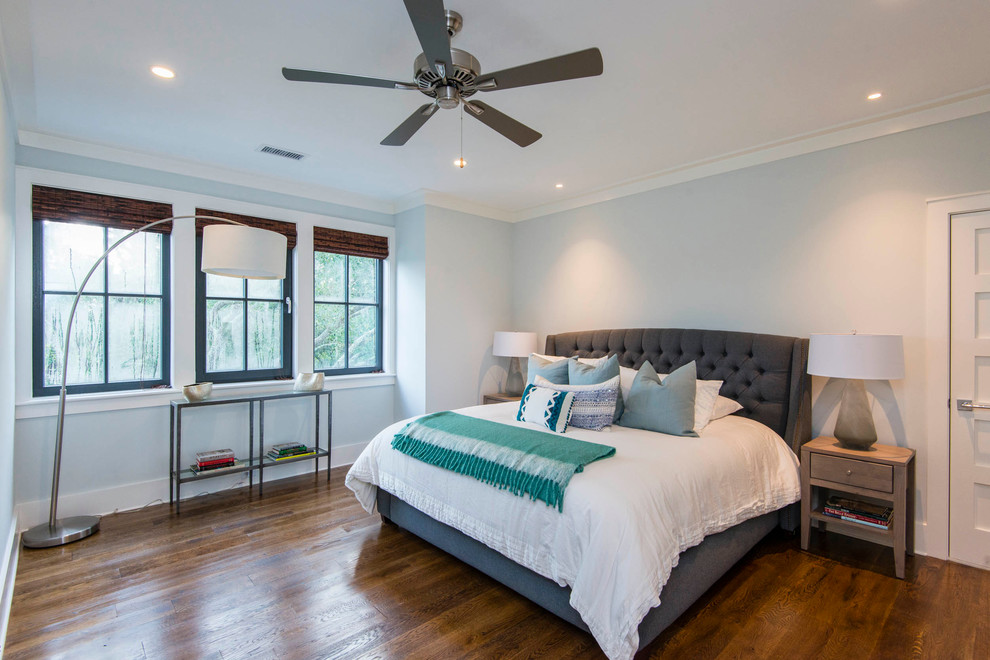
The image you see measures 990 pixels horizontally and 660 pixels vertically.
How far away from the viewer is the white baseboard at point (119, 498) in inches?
123

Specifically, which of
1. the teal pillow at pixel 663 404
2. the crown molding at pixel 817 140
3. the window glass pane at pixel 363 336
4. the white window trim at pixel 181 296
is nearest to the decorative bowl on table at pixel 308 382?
the white window trim at pixel 181 296

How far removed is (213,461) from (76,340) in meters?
1.25

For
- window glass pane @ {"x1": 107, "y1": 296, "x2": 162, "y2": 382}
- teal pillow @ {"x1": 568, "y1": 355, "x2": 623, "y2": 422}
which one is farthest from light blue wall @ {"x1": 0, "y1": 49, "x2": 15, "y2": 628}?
teal pillow @ {"x1": 568, "y1": 355, "x2": 623, "y2": 422}

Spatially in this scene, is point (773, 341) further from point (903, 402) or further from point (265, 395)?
point (265, 395)

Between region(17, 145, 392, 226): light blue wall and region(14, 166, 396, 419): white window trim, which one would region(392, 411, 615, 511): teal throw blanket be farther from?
region(17, 145, 392, 226): light blue wall

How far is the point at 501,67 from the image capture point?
2.42 metres

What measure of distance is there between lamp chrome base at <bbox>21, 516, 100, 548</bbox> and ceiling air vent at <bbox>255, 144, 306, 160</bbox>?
272cm

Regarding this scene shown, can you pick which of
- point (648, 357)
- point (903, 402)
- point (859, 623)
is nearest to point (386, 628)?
point (859, 623)

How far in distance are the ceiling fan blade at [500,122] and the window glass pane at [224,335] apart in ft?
9.34

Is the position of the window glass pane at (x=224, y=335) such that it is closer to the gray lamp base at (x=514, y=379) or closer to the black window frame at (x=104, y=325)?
the black window frame at (x=104, y=325)

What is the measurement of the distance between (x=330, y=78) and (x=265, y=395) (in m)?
2.79

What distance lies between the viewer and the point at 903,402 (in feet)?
9.44

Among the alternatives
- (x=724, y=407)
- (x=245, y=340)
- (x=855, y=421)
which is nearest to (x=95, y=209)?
(x=245, y=340)

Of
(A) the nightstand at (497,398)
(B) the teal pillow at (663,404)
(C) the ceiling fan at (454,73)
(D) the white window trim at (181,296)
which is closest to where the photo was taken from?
(C) the ceiling fan at (454,73)
